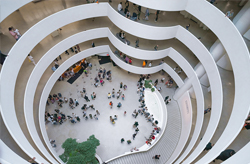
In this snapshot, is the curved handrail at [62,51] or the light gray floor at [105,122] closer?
the curved handrail at [62,51]

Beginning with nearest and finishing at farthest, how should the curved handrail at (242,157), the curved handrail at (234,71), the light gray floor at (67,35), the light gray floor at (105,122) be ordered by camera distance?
1. the curved handrail at (242,157)
2. the curved handrail at (234,71)
3. the light gray floor at (67,35)
4. the light gray floor at (105,122)

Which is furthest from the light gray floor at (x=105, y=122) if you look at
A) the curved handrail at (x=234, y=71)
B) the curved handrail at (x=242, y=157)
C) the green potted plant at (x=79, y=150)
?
the curved handrail at (x=242, y=157)

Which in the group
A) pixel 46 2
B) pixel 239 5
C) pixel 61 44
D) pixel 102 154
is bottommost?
pixel 102 154

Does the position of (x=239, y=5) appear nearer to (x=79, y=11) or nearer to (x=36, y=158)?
(x=79, y=11)

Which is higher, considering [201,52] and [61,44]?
[61,44]

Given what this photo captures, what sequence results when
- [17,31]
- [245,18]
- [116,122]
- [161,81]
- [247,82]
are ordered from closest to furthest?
[247,82], [245,18], [17,31], [116,122], [161,81]

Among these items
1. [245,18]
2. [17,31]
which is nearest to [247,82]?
[245,18]

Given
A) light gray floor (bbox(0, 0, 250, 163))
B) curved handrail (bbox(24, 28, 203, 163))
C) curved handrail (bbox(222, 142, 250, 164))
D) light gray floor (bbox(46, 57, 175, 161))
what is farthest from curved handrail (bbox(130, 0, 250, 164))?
light gray floor (bbox(46, 57, 175, 161))

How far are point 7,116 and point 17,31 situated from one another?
662 centimetres

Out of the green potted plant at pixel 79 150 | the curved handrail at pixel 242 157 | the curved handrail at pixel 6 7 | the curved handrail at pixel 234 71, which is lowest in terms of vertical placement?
the curved handrail at pixel 242 157

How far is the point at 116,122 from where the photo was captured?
16.3 metres

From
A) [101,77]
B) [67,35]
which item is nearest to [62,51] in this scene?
[67,35]

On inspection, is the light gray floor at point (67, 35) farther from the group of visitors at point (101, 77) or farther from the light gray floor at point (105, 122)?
the group of visitors at point (101, 77)

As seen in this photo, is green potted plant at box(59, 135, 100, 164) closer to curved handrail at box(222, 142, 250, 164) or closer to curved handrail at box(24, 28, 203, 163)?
curved handrail at box(24, 28, 203, 163)
